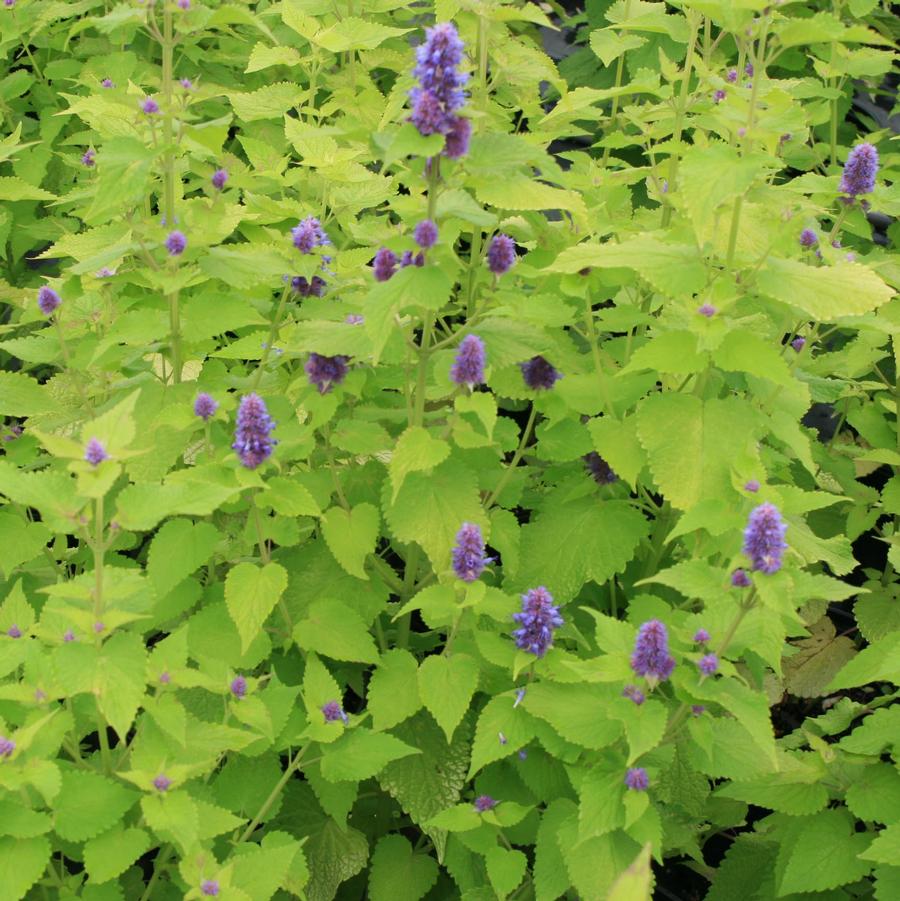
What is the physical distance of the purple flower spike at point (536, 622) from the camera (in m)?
2.28

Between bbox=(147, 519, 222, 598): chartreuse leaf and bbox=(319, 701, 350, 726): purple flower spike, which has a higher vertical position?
bbox=(147, 519, 222, 598): chartreuse leaf

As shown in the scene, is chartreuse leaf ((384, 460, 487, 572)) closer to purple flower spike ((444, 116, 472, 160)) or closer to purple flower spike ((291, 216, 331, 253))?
purple flower spike ((291, 216, 331, 253))

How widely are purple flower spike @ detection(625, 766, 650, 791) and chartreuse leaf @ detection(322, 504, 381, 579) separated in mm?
758

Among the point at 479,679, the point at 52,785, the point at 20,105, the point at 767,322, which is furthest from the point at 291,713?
the point at 20,105

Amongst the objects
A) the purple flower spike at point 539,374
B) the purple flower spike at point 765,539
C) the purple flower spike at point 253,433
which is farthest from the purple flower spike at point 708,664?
the purple flower spike at point 253,433

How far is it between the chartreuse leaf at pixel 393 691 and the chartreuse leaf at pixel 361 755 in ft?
0.24

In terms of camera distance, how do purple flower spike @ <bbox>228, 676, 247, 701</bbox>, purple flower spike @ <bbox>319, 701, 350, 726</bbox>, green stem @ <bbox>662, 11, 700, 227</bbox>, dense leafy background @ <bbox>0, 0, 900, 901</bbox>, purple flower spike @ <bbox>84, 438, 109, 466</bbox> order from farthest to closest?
green stem @ <bbox>662, 11, 700, 227</bbox>, purple flower spike @ <bbox>319, 701, 350, 726</bbox>, purple flower spike @ <bbox>228, 676, 247, 701</bbox>, dense leafy background @ <bbox>0, 0, 900, 901</bbox>, purple flower spike @ <bbox>84, 438, 109, 466</bbox>

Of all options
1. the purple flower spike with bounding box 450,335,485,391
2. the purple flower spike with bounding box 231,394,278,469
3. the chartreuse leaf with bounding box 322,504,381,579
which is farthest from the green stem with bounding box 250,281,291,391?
the purple flower spike with bounding box 450,335,485,391

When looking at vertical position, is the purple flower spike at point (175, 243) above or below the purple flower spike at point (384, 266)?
below

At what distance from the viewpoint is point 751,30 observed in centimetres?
235

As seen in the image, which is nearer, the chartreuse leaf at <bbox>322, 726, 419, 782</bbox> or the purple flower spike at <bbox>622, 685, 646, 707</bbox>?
the purple flower spike at <bbox>622, 685, 646, 707</bbox>

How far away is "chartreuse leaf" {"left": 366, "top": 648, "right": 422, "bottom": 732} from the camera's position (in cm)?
247

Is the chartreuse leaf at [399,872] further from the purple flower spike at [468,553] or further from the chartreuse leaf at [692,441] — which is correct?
the chartreuse leaf at [692,441]

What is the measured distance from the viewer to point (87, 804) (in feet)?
7.01
